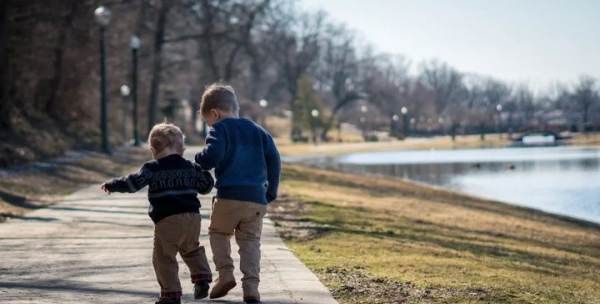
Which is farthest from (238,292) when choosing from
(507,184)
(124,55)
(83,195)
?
(124,55)

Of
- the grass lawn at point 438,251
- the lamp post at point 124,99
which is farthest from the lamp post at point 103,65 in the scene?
the lamp post at point 124,99

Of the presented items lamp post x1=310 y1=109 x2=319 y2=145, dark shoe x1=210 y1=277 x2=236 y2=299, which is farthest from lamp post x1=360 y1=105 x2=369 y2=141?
dark shoe x1=210 y1=277 x2=236 y2=299

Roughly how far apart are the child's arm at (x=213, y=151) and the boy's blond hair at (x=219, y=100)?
0.20 m

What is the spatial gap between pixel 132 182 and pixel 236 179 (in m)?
0.69

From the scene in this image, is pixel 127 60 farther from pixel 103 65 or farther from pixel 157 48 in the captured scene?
pixel 103 65

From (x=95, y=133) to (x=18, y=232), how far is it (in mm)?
25008

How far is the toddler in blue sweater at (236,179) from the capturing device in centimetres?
602

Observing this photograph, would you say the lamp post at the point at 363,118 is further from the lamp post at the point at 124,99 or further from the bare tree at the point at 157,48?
the bare tree at the point at 157,48

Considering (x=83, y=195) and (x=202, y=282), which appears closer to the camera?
(x=202, y=282)

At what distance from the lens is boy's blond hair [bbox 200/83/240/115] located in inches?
242

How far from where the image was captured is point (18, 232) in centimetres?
1066

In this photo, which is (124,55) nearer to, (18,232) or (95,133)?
(95,133)

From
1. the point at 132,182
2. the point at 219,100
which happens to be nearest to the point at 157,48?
the point at 219,100

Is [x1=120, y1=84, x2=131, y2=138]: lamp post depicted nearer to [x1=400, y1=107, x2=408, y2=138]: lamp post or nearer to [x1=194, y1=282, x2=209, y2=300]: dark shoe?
[x1=194, y1=282, x2=209, y2=300]: dark shoe
